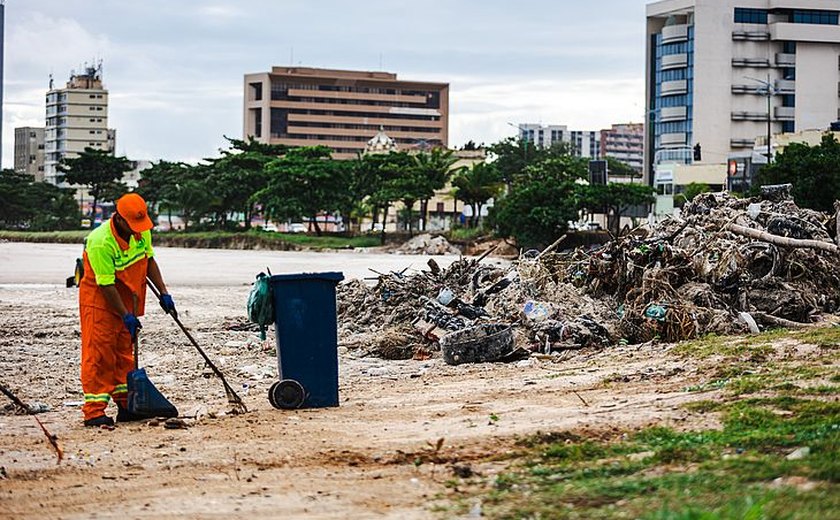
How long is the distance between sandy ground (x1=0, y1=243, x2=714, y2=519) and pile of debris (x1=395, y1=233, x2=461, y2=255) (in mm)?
51594

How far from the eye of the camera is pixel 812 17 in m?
91.8

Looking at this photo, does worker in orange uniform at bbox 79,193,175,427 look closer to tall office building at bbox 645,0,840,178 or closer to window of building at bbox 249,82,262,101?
tall office building at bbox 645,0,840,178

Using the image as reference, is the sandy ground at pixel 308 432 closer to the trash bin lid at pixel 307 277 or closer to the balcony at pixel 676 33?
the trash bin lid at pixel 307 277

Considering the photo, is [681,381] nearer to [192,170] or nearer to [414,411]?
[414,411]

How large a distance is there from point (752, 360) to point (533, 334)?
157 inches

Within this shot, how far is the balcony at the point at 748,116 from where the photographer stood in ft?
298

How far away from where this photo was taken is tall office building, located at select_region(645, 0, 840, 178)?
89.7 metres

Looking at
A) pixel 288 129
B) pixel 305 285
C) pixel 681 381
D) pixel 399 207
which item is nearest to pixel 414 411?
pixel 305 285

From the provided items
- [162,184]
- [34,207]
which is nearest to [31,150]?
[34,207]

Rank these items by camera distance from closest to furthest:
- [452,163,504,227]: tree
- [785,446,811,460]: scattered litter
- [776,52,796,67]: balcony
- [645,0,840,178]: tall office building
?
[785,446,811,460]: scattered litter → [452,163,504,227]: tree → [645,0,840,178]: tall office building → [776,52,796,67]: balcony

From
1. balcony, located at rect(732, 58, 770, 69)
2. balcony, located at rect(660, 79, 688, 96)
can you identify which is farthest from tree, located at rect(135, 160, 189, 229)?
balcony, located at rect(732, 58, 770, 69)

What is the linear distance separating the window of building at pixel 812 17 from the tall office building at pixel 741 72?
77mm

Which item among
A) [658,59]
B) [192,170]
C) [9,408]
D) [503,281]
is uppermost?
[658,59]

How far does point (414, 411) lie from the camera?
8.86 metres
